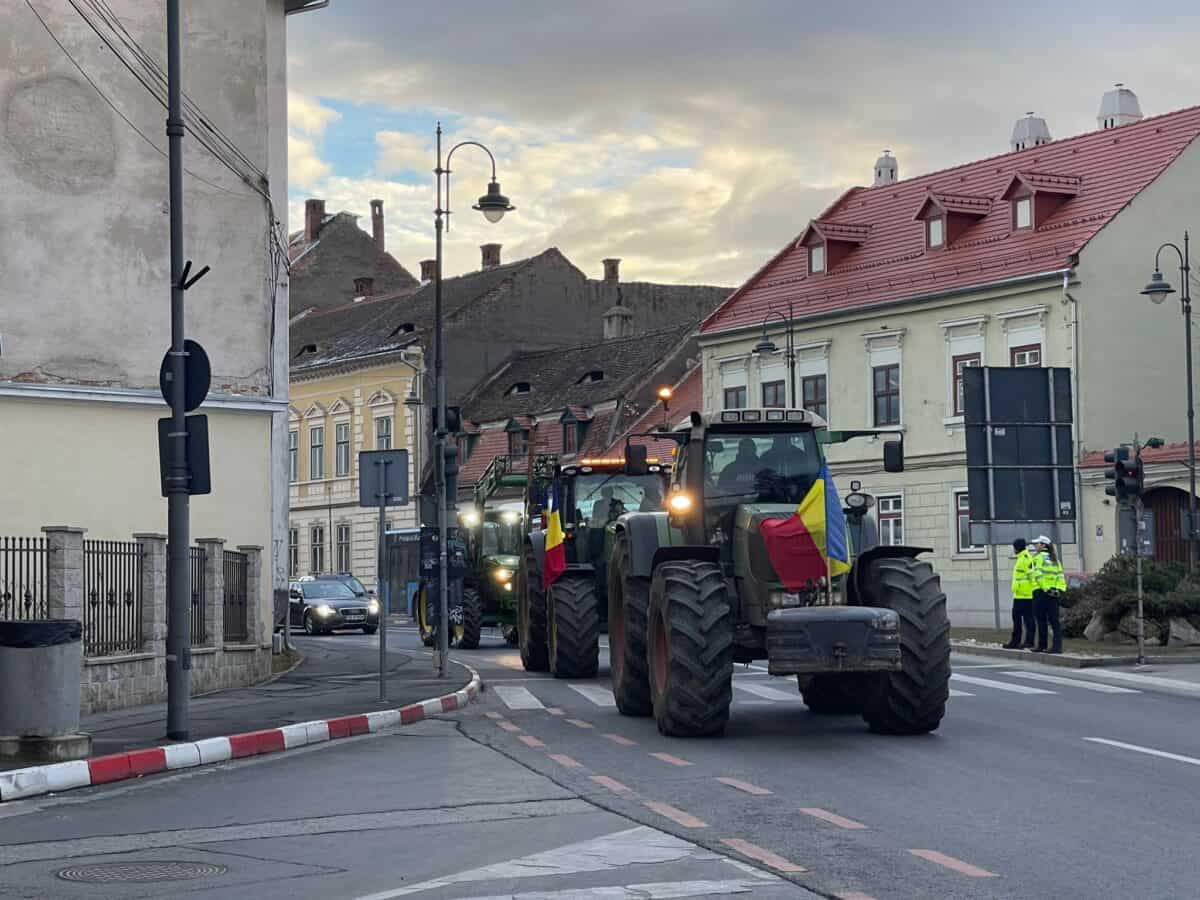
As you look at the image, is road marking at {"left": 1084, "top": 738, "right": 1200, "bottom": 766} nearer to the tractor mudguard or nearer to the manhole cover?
the tractor mudguard

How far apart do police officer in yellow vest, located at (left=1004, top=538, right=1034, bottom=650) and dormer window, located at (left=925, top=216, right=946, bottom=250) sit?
21.2 metres

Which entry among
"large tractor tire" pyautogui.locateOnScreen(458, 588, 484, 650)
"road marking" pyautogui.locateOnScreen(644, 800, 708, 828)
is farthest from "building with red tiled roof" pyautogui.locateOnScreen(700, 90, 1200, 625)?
"road marking" pyautogui.locateOnScreen(644, 800, 708, 828)

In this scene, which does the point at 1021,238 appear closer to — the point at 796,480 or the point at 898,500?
the point at 898,500

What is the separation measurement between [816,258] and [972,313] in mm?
8001

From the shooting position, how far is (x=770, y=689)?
70.1ft

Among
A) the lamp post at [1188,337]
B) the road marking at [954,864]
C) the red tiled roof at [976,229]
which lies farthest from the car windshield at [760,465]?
the red tiled roof at [976,229]

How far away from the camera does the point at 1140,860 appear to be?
356 inches

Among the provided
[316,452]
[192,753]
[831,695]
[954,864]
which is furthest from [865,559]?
[316,452]

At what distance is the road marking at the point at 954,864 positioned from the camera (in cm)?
862

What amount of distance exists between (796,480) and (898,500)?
3353cm

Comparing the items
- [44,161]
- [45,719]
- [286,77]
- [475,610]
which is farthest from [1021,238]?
[45,719]

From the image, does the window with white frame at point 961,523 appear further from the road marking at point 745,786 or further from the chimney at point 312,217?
the chimney at point 312,217

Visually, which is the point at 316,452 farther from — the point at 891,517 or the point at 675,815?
the point at 675,815

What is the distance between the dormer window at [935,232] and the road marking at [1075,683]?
86.3ft
